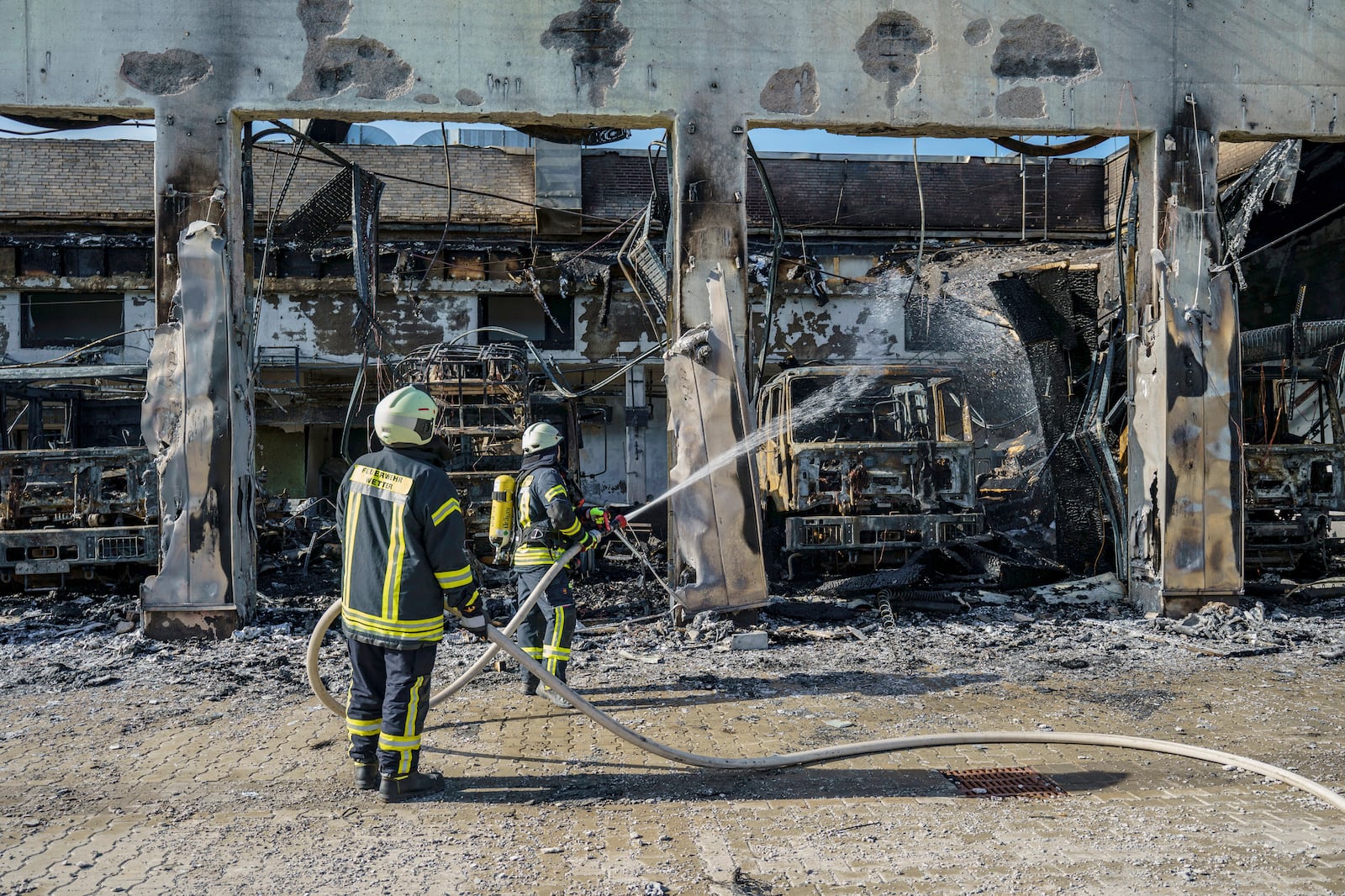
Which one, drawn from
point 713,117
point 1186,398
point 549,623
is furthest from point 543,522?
point 1186,398

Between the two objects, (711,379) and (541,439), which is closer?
(541,439)

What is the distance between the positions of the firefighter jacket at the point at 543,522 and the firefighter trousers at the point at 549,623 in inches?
3.4

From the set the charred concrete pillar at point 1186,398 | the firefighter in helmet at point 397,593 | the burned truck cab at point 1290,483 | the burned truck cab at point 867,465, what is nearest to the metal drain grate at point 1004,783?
the firefighter in helmet at point 397,593

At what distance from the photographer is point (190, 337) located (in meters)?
7.58

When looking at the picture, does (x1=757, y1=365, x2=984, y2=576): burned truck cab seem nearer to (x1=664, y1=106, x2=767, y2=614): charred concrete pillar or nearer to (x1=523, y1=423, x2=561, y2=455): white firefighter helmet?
(x1=664, y1=106, x2=767, y2=614): charred concrete pillar

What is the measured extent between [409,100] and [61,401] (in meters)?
5.21

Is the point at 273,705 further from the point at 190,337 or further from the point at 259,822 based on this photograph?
the point at 190,337

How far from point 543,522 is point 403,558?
1779mm

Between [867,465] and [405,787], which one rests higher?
[867,465]

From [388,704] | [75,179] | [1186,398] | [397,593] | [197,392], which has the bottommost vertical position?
[388,704]

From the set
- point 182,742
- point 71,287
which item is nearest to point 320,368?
point 71,287

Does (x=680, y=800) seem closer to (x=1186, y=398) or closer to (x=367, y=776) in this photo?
(x=367, y=776)

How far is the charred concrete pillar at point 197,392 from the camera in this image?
7508 mm

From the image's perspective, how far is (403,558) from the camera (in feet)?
13.0
